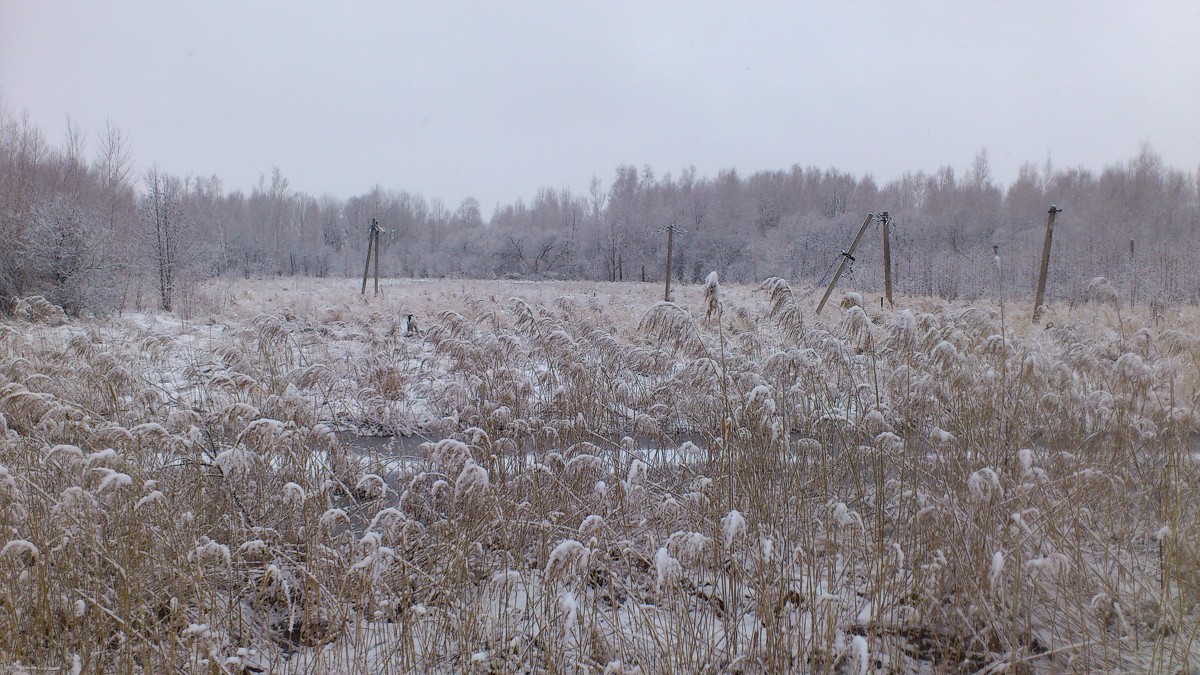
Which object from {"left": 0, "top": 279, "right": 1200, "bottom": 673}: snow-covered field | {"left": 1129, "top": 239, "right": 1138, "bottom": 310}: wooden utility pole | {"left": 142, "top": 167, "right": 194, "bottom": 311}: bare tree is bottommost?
{"left": 0, "top": 279, "right": 1200, "bottom": 673}: snow-covered field

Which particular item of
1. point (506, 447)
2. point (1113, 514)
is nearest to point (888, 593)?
point (1113, 514)

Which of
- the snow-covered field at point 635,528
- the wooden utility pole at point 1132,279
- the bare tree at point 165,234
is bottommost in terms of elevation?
the snow-covered field at point 635,528

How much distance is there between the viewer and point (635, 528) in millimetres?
3275

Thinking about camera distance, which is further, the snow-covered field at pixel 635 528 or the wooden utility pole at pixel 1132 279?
the wooden utility pole at pixel 1132 279

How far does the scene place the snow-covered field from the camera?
7.08ft

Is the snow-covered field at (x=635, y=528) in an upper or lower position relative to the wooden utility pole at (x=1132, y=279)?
lower

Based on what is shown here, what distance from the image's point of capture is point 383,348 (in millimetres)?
7023

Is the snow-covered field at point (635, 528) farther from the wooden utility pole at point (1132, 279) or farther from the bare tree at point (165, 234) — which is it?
the bare tree at point (165, 234)

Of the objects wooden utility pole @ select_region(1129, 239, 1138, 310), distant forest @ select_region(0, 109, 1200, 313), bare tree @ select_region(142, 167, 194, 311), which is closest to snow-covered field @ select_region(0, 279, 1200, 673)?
distant forest @ select_region(0, 109, 1200, 313)

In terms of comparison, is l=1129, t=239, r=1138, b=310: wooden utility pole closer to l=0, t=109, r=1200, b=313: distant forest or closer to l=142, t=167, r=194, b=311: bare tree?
l=0, t=109, r=1200, b=313: distant forest

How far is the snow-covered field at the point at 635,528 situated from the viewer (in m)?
2.16

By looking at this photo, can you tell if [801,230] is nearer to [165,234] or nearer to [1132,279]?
[1132,279]

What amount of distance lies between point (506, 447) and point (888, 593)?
2.28 meters

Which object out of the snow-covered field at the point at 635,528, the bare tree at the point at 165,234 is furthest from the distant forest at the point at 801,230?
the snow-covered field at the point at 635,528
